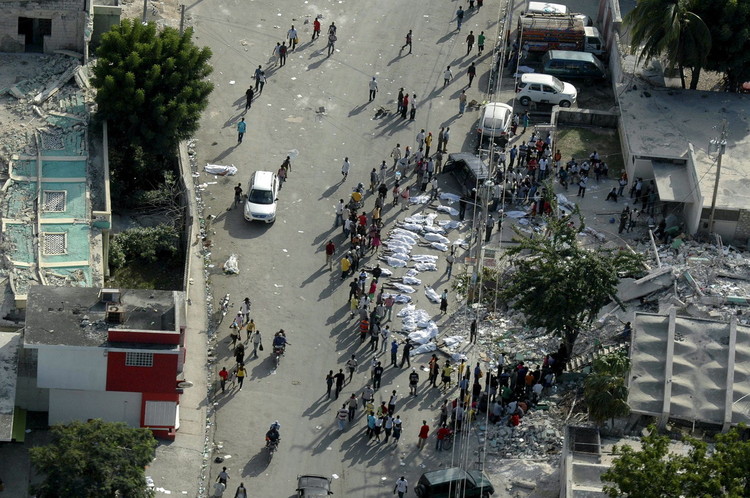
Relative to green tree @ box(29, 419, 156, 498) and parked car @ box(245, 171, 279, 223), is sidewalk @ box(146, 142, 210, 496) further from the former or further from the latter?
green tree @ box(29, 419, 156, 498)

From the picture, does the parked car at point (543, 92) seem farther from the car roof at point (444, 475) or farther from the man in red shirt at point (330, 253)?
the car roof at point (444, 475)

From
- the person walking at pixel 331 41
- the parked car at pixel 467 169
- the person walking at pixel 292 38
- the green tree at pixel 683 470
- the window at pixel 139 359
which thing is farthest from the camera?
the person walking at pixel 331 41

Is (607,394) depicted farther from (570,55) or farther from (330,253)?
(570,55)

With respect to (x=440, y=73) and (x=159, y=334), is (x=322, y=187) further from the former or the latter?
(x=159, y=334)

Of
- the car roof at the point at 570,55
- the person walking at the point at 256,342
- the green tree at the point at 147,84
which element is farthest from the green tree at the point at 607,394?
the car roof at the point at 570,55

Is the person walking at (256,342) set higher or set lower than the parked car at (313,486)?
higher

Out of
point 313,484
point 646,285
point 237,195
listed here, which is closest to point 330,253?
point 237,195
